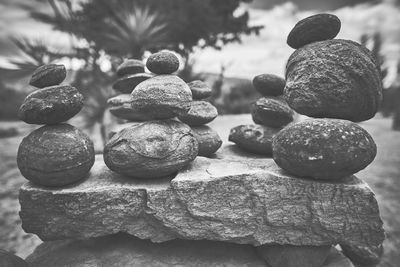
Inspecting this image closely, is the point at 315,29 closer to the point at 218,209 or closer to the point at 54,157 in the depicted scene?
the point at 218,209

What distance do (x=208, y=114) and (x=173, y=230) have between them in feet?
5.49

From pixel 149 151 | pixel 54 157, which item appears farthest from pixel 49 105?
pixel 149 151

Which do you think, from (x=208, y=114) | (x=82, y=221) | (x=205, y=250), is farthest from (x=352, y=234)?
(x=82, y=221)

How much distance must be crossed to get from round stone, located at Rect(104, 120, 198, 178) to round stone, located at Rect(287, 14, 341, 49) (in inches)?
69.9

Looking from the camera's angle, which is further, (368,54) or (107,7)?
(107,7)

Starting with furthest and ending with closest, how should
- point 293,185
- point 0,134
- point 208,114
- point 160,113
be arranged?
point 0,134
point 208,114
point 160,113
point 293,185

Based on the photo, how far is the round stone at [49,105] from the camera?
8.56 ft

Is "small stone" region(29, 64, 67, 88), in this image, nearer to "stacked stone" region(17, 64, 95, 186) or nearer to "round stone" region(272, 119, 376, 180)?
"stacked stone" region(17, 64, 95, 186)

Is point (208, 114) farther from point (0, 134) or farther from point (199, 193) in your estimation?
point (0, 134)

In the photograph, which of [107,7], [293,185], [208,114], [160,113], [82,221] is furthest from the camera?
[107,7]

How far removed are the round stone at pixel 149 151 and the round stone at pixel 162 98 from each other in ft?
0.56

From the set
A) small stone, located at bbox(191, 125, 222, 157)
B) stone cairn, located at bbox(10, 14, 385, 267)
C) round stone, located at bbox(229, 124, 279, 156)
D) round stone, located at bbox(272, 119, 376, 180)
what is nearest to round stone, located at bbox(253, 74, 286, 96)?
round stone, located at bbox(229, 124, 279, 156)

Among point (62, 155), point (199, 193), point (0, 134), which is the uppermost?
point (62, 155)

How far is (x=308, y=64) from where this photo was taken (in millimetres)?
2596
